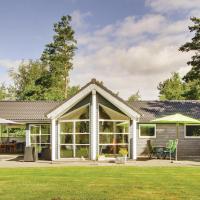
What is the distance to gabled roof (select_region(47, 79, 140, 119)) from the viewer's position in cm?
2769

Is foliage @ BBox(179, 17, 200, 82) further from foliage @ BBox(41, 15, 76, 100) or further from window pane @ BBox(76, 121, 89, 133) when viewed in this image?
foliage @ BBox(41, 15, 76, 100)

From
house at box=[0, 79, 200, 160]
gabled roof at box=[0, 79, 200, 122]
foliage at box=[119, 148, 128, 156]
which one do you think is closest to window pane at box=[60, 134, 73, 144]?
house at box=[0, 79, 200, 160]

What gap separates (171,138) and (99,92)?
Result: 737 cm

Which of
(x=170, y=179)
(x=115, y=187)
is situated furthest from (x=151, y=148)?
(x=115, y=187)

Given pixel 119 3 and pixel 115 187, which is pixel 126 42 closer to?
pixel 119 3

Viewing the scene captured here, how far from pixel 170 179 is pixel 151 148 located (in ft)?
43.1

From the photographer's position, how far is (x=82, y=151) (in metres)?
27.8

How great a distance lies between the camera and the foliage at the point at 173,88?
71.1 m

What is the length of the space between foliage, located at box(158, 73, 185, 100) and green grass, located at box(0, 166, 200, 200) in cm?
5132

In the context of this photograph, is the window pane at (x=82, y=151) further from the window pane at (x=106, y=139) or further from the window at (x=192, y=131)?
the window at (x=192, y=131)

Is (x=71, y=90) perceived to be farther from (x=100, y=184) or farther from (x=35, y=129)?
(x=100, y=184)

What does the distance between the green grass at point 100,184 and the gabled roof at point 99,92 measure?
7.50 meters

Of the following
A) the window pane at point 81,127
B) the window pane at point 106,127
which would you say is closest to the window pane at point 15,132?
the window pane at point 81,127

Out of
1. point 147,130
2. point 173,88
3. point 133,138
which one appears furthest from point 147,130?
point 173,88
